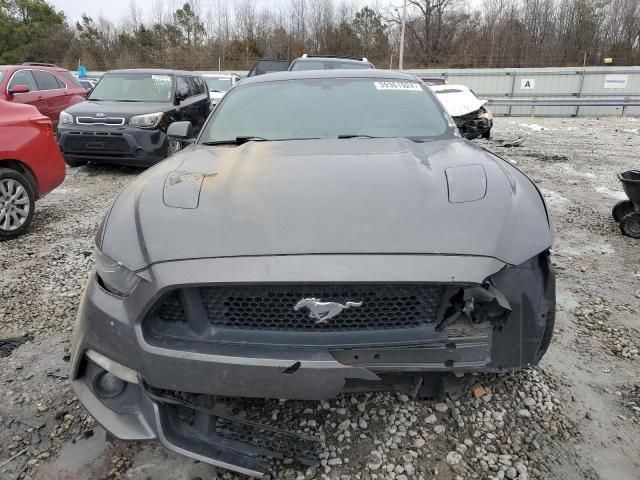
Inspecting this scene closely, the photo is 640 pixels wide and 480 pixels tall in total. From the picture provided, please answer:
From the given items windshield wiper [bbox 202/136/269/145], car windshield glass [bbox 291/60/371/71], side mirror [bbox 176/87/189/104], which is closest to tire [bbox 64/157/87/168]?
side mirror [bbox 176/87/189/104]

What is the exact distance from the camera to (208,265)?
164 centimetres

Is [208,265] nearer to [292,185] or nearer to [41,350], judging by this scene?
[292,185]

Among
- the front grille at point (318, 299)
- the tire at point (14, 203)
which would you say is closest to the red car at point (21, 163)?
the tire at point (14, 203)

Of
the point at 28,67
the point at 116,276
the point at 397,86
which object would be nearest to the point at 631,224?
the point at 397,86

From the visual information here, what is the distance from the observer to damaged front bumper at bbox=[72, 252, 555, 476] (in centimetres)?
160

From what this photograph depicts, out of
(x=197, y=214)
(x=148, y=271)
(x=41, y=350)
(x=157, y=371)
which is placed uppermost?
(x=197, y=214)

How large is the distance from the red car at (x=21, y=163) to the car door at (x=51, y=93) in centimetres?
543

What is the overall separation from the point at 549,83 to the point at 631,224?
61.4ft

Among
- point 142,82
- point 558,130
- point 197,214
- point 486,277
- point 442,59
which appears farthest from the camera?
point 442,59

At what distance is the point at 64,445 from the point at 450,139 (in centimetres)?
256

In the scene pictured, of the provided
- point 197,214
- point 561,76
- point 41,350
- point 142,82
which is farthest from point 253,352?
point 561,76

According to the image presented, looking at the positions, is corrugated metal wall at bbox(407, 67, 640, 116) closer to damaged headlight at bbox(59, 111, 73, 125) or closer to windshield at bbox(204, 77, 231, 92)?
windshield at bbox(204, 77, 231, 92)

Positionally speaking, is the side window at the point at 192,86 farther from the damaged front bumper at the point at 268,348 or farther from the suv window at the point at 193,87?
the damaged front bumper at the point at 268,348

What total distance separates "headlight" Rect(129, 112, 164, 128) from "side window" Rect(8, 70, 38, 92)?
3353mm
